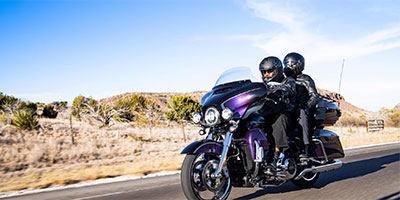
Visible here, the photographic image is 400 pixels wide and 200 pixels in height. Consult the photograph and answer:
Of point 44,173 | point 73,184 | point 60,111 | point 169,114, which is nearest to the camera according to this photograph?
point 73,184

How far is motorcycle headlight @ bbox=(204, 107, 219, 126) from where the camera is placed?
15.6 ft

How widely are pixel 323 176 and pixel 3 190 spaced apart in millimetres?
7027

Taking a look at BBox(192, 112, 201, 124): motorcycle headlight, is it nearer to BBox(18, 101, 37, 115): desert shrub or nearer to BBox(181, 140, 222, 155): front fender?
BBox(181, 140, 222, 155): front fender

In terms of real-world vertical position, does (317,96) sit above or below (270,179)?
above

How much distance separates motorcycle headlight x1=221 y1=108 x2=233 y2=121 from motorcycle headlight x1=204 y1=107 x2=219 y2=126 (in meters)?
0.08

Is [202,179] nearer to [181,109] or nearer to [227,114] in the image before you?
[227,114]

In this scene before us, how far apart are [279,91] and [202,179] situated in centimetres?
181

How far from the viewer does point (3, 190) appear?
7852 mm

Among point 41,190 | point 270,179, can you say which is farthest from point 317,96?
point 41,190

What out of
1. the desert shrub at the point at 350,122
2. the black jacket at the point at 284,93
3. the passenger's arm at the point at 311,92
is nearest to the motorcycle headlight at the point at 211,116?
the black jacket at the point at 284,93

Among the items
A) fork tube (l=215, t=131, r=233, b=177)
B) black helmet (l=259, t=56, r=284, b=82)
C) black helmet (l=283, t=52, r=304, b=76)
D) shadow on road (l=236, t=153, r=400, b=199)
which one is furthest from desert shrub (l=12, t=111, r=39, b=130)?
fork tube (l=215, t=131, r=233, b=177)

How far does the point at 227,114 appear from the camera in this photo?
15.4ft

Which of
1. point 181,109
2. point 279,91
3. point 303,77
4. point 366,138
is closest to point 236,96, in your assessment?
point 279,91

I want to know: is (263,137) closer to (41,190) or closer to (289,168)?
(289,168)
